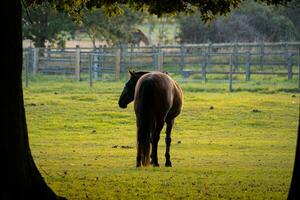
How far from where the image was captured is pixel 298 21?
60.3 meters

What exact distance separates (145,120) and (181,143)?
6279 millimetres

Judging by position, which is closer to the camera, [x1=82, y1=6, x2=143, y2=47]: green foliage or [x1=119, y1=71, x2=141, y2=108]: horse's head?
[x1=119, y1=71, x2=141, y2=108]: horse's head

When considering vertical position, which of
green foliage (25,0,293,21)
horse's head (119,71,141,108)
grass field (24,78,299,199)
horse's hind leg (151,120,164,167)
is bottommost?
grass field (24,78,299,199)

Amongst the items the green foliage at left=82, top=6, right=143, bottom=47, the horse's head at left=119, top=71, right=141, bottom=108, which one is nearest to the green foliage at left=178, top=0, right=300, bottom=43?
the green foliage at left=82, top=6, right=143, bottom=47

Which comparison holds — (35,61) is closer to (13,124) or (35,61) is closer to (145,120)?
(145,120)

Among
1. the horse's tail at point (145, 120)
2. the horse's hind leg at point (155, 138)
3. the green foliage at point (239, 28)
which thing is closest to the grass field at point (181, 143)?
the horse's hind leg at point (155, 138)

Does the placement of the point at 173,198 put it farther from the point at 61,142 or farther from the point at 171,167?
the point at 61,142

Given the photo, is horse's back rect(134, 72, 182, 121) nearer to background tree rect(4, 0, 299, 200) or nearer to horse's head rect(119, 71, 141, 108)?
horse's head rect(119, 71, 141, 108)

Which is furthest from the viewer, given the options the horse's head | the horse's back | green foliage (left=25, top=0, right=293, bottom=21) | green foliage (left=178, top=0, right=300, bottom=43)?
green foliage (left=178, top=0, right=300, bottom=43)

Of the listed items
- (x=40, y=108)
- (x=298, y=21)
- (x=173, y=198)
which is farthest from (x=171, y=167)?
(x=298, y=21)

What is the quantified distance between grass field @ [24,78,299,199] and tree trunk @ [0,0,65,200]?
1.93 m

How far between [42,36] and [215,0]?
126ft

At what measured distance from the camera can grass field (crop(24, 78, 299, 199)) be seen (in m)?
11.9

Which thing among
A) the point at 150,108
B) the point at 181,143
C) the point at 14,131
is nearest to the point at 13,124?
the point at 14,131
